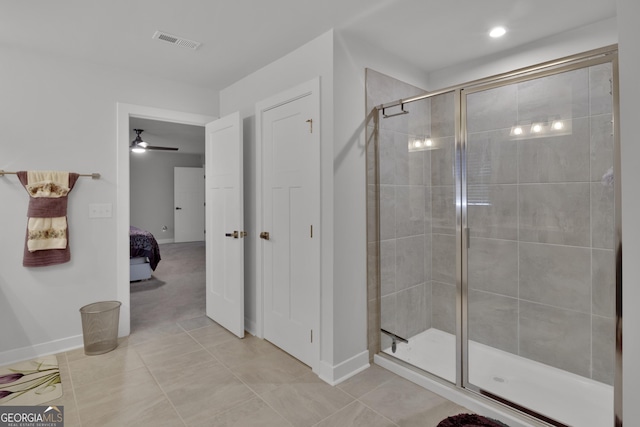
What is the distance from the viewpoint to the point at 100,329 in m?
2.87

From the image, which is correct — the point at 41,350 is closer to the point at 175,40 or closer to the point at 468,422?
the point at 175,40

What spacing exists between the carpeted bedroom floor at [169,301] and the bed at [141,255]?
13 centimetres

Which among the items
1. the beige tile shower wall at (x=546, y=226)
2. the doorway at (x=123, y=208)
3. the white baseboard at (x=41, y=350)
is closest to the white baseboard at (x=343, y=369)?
the beige tile shower wall at (x=546, y=226)

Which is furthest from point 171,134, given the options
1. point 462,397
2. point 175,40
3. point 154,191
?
point 462,397

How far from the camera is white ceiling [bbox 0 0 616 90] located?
6.91 ft

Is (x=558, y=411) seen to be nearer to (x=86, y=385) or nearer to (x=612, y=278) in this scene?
(x=612, y=278)

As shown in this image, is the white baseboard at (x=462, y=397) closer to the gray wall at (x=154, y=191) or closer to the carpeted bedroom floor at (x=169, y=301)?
the carpeted bedroom floor at (x=169, y=301)

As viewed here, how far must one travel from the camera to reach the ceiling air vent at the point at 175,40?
8.17 feet

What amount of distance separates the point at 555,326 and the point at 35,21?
168 inches

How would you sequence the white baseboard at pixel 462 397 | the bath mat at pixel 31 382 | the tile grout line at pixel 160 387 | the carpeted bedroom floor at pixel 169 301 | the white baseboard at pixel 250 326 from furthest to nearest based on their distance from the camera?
1. the carpeted bedroom floor at pixel 169 301
2. the white baseboard at pixel 250 326
3. the bath mat at pixel 31 382
4. the tile grout line at pixel 160 387
5. the white baseboard at pixel 462 397

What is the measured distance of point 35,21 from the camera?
7.50ft

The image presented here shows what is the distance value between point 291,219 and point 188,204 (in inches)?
287

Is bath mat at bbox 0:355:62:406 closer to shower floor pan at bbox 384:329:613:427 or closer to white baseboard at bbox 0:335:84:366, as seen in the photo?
white baseboard at bbox 0:335:84:366

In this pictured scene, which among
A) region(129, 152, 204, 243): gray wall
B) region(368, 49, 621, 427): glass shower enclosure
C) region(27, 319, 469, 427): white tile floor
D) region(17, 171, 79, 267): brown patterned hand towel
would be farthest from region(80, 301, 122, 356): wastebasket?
region(129, 152, 204, 243): gray wall
